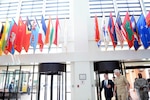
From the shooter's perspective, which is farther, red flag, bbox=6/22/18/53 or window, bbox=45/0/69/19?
window, bbox=45/0/69/19

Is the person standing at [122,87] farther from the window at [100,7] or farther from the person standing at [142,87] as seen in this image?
the window at [100,7]

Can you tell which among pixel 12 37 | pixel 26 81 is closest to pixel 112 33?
pixel 12 37

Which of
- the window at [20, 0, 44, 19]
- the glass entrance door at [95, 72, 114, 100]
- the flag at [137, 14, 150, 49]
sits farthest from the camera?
the window at [20, 0, 44, 19]

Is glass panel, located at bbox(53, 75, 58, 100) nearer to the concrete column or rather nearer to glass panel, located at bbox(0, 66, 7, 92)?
the concrete column

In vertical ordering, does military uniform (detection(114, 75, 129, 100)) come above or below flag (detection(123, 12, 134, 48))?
below

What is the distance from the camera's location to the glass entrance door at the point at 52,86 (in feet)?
25.0

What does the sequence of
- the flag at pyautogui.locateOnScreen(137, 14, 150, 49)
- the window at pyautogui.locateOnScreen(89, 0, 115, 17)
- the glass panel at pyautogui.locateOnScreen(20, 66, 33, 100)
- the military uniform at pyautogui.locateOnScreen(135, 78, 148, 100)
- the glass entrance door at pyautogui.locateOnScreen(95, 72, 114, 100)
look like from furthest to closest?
the window at pyautogui.locateOnScreen(89, 0, 115, 17), the glass panel at pyautogui.locateOnScreen(20, 66, 33, 100), the glass entrance door at pyautogui.locateOnScreen(95, 72, 114, 100), the flag at pyautogui.locateOnScreen(137, 14, 150, 49), the military uniform at pyautogui.locateOnScreen(135, 78, 148, 100)

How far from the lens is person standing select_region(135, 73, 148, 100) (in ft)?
20.3

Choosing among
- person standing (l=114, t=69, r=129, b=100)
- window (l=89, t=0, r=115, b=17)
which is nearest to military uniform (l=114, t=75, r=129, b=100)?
person standing (l=114, t=69, r=129, b=100)

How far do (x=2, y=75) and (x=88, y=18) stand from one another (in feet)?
15.4

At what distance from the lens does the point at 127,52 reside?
7750 mm

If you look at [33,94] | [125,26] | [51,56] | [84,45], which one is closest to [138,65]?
[125,26]

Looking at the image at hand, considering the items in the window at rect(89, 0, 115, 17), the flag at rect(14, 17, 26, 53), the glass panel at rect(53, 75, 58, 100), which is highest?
the window at rect(89, 0, 115, 17)

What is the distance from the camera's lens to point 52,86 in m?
7.67
